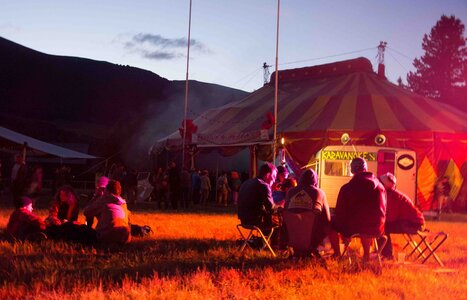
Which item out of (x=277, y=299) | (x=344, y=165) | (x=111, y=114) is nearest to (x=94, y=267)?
(x=277, y=299)

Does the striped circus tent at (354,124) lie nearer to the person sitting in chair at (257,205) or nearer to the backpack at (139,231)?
the backpack at (139,231)

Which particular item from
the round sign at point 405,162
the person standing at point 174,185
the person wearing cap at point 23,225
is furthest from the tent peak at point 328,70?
the person wearing cap at point 23,225

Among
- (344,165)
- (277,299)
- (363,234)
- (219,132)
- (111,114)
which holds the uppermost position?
(111,114)

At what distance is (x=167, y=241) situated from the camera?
8.78m

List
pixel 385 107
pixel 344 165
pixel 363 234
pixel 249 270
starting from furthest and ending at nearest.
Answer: pixel 385 107
pixel 344 165
pixel 363 234
pixel 249 270

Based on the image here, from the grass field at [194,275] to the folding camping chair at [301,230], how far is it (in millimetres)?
225

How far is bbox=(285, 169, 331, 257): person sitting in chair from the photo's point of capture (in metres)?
6.73

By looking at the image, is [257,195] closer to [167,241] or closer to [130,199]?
[167,241]

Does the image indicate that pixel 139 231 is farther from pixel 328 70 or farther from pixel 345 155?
pixel 328 70

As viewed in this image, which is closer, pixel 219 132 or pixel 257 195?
pixel 257 195

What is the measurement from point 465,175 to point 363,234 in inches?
550

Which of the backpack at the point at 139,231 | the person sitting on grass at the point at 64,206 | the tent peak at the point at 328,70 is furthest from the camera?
the tent peak at the point at 328,70

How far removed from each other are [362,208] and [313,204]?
568mm

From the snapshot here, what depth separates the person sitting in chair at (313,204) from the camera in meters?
6.73
